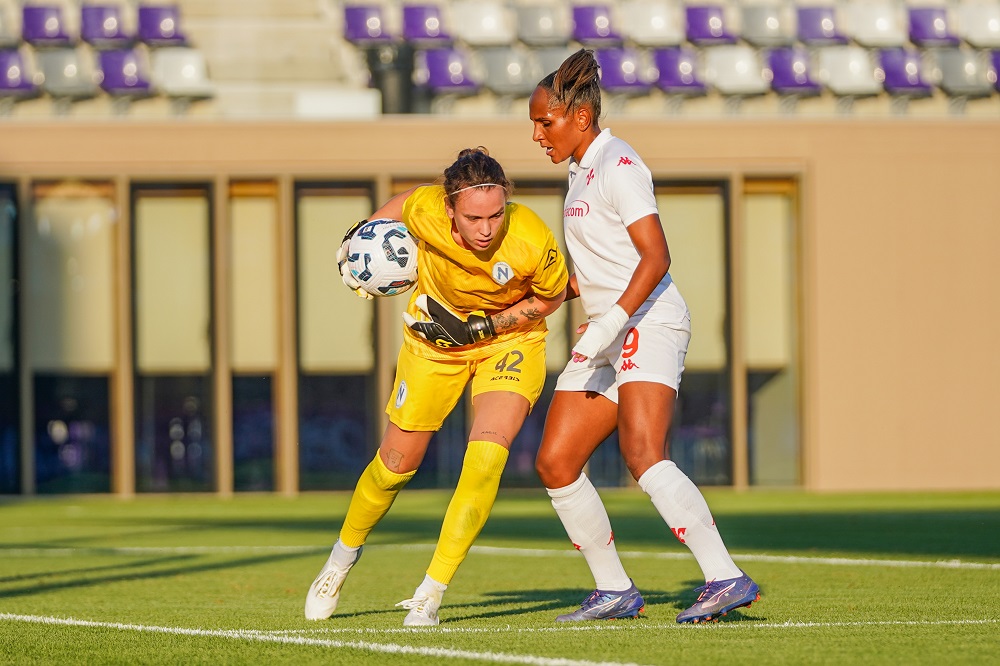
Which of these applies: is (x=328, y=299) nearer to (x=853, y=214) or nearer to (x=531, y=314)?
(x=853, y=214)

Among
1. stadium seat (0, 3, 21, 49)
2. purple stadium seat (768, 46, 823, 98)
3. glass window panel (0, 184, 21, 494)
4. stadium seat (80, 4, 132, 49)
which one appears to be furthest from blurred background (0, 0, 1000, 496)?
stadium seat (0, 3, 21, 49)

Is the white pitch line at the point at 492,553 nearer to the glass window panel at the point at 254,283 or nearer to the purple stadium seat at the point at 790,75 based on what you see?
the glass window panel at the point at 254,283

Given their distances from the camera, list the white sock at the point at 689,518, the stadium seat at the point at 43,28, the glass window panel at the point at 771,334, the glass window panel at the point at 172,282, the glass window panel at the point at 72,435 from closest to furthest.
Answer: the white sock at the point at 689,518 → the glass window panel at the point at 72,435 → the glass window panel at the point at 172,282 → the glass window panel at the point at 771,334 → the stadium seat at the point at 43,28

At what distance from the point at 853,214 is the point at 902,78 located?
598cm

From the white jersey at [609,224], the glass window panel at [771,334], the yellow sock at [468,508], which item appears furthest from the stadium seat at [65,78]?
the yellow sock at [468,508]

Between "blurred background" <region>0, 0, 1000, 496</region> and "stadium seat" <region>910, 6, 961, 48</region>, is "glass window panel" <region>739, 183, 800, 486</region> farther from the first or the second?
"stadium seat" <region>910, 6, 961, 48</region>

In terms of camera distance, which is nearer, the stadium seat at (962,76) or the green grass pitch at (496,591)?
the green grass pitch at (496,591)

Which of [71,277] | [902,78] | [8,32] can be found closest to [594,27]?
[902,78]

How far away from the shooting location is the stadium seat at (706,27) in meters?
26.2

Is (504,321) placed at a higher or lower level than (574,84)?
lower

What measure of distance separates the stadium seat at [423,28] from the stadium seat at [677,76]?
3.33 metres

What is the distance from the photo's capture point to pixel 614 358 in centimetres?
637

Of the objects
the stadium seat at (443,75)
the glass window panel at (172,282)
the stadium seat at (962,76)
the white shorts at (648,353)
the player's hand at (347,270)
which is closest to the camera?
the white shorts at (648,353)

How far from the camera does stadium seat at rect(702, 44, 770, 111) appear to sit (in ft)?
83.4
